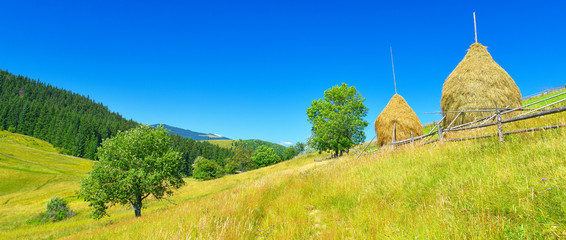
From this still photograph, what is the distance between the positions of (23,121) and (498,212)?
18082 cm

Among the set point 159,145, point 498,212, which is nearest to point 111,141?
point 159,145

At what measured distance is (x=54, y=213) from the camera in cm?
2320

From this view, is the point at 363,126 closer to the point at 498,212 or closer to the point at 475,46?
the point at 475,46

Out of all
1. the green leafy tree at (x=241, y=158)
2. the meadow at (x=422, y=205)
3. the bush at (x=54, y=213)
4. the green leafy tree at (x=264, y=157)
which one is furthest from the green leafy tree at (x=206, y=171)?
the meadow at (x=422, y=205)

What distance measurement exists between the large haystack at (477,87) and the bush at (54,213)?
123ft

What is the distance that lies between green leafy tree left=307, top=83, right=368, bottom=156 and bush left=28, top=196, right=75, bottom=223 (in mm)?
29630

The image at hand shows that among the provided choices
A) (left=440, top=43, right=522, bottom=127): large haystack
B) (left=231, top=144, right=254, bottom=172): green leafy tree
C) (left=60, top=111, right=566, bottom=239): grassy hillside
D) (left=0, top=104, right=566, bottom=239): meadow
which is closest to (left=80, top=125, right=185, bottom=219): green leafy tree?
(left=0, top=104, right=566, bottom=239): meadow

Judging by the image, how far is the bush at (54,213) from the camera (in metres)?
22.6

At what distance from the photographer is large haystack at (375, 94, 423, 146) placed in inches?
716

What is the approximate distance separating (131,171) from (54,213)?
17552mm

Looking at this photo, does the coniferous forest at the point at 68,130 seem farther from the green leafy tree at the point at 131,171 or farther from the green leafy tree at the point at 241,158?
the green leafy tree at the point at 131,171

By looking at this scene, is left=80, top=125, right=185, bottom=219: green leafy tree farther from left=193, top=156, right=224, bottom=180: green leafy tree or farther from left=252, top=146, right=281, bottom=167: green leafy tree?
left=252, top=146, right=281, bottom=167: green leafy tree

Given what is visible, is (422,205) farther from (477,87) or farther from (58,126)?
(58,126)

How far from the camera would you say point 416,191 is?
167 inches
